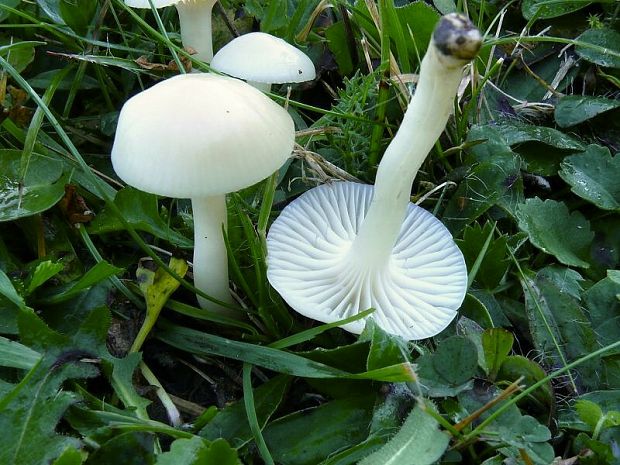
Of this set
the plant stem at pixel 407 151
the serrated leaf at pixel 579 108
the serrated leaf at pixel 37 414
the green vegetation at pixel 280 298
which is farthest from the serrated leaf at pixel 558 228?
the serrated leaf at pixel 37 414

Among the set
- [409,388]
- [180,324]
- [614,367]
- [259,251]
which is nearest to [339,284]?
[259,251]

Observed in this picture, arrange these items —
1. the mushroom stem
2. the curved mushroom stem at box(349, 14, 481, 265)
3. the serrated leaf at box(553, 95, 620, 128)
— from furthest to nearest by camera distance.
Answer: the serrated leaf at box(553, 95, 620, 128)
the mushroom stem
the curved mushroom stem at box(349, 14, 481, 265)

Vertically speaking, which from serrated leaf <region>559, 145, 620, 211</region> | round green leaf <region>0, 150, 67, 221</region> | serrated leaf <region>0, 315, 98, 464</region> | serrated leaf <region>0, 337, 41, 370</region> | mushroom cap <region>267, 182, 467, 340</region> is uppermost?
serrated leaf <region>559, 145, 620, 211</region>

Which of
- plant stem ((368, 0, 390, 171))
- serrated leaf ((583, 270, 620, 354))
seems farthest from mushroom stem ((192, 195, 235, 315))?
serrated leaf ((583, 270, 620, 354))

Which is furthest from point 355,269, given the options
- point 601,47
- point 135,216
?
point 601,47

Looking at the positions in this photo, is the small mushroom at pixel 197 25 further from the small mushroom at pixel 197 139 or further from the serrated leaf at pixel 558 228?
the serrated leaf at pixel 558 228

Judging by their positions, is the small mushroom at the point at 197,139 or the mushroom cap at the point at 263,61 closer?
the small mushroom at the point at 197,139

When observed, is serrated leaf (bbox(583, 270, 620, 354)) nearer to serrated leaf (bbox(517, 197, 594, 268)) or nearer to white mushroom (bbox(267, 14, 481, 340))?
serrated leaf (bbox(517, 197, 594, 268))

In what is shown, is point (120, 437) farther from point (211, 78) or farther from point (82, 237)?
point (211, 78)
